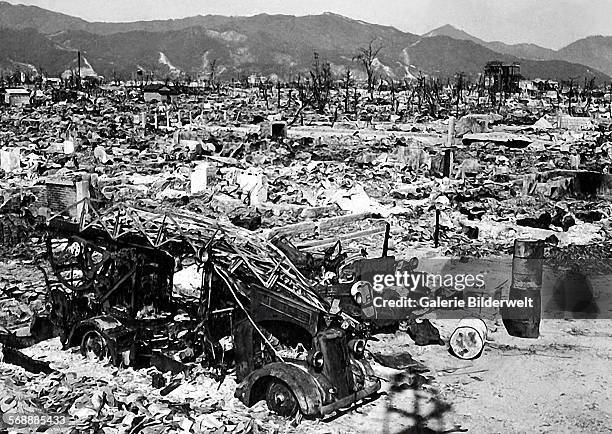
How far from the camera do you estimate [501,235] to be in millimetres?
15305

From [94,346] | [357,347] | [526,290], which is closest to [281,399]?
[357,347]

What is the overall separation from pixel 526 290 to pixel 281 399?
415 cm

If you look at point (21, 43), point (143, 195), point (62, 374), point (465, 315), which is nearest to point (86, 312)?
point (62, 374)

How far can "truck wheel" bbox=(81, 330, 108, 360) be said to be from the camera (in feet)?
26.6

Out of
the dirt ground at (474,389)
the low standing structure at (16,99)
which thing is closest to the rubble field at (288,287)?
the dirt ground at (474,389)

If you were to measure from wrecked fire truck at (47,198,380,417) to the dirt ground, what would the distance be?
211 mm

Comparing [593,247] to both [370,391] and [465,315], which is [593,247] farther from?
[370,391]

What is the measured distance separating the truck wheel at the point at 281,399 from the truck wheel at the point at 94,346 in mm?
2205

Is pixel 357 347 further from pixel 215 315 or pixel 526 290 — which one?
pixel 526 290

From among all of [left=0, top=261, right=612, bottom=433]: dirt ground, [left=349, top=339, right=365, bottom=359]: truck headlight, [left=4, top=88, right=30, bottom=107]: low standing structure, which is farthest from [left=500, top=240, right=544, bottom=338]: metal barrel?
[left=4, top=88, right=30, bottom=107]: low standing structure

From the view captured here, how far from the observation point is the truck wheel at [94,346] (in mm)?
8094

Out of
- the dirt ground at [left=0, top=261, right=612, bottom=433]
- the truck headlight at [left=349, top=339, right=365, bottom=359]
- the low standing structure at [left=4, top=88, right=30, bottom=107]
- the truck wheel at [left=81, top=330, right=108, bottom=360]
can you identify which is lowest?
the dirt ground at [left=0, top=261, right=612, bottom=433]

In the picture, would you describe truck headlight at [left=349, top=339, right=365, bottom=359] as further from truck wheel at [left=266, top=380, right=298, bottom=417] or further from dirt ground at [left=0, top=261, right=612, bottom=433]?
truck wheel at [left=266, top=380, right=298, bottom=417]

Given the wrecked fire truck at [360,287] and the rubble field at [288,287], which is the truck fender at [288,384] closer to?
the rubble field at [288,287]
